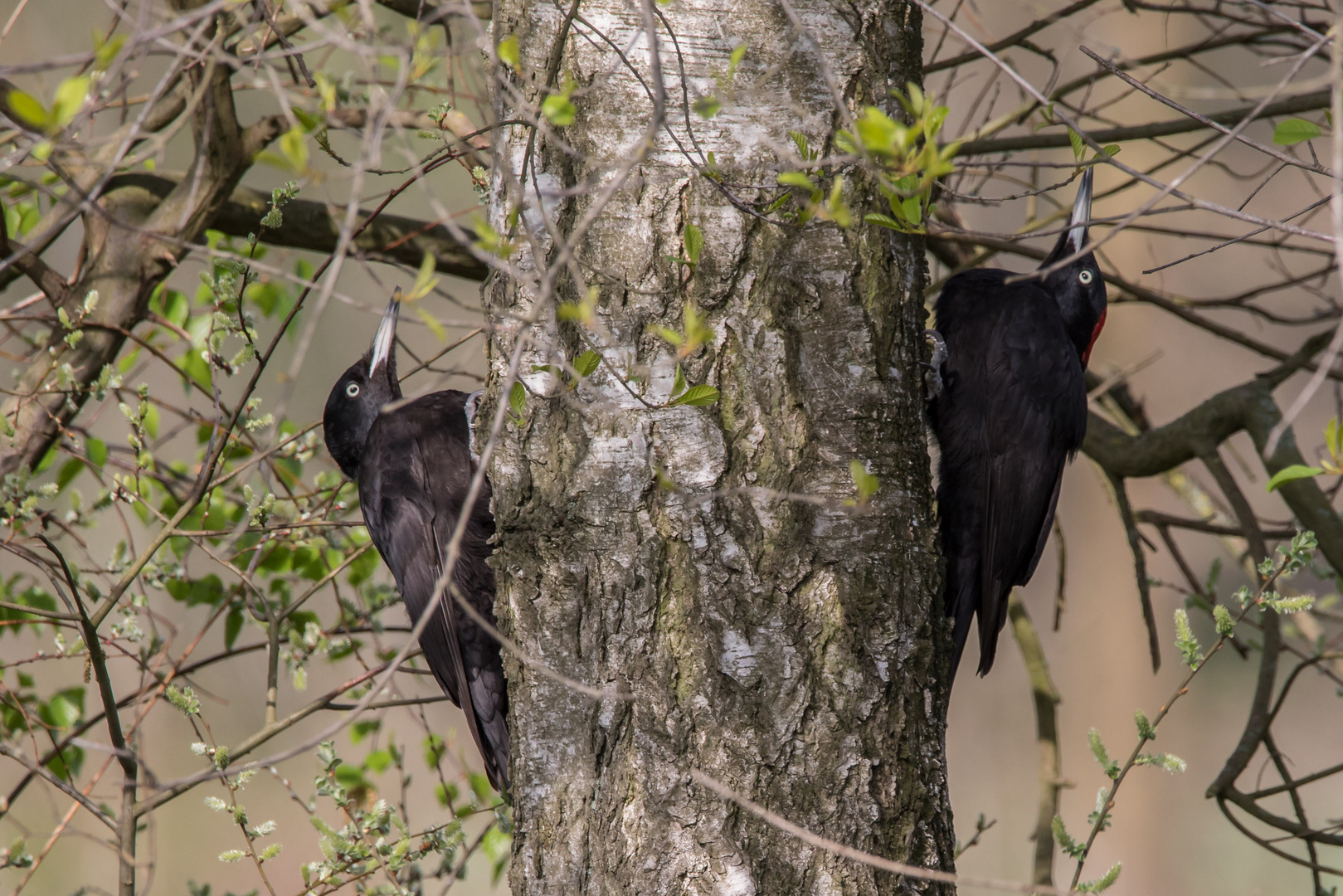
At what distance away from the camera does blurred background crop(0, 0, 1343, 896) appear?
5.77 m

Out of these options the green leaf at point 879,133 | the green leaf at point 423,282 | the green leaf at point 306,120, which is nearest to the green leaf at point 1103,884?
the green leaf at point 879,133

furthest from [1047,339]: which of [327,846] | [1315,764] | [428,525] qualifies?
[1315,764]

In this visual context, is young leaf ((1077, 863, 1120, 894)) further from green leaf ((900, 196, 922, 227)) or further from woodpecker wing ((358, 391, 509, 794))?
woodpecker wing ((358, 391, 509, 794))

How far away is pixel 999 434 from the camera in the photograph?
9.27 feet

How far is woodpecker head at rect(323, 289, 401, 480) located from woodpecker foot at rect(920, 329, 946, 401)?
1662 mm

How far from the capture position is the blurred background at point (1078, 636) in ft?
18.9

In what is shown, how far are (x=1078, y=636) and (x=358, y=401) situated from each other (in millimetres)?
4462

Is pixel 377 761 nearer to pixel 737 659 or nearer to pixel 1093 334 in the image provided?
pixel 737 659

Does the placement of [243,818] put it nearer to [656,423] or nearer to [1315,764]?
[656,423]

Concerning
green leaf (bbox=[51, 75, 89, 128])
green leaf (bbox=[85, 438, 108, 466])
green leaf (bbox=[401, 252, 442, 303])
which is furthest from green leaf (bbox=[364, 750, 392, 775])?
green leaf (bbox=[51, 75, 89, 128])

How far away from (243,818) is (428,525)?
0.91 meters

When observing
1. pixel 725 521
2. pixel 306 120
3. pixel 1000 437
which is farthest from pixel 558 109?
pixel 1000 437

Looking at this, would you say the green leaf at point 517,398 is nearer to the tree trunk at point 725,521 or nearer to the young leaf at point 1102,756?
the tree trunk at point 725,521

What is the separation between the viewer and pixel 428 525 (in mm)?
2865
